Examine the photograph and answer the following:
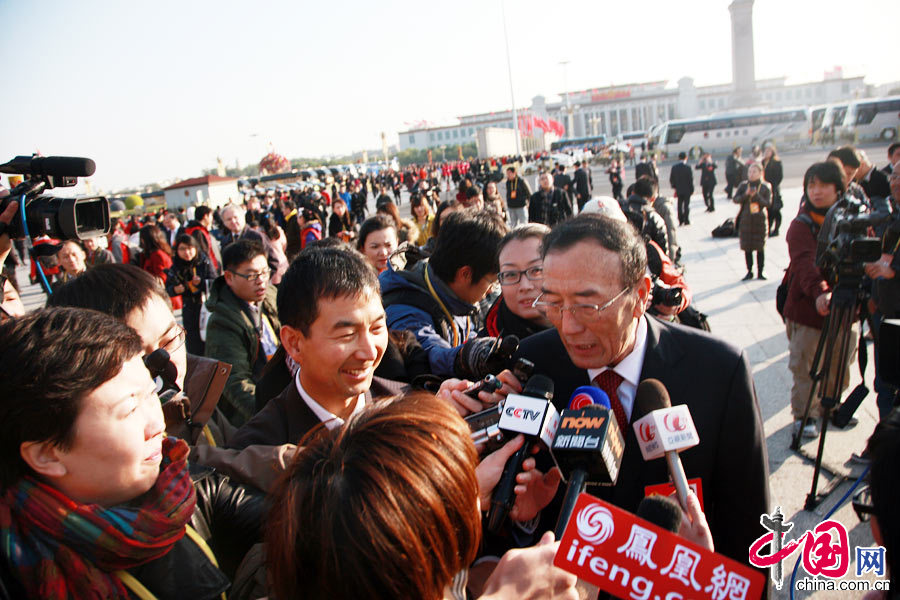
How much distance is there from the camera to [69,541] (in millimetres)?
1171

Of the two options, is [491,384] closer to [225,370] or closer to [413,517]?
[413,517]

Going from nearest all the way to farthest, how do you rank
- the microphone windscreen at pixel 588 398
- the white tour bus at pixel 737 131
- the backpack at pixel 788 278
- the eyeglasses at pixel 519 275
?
the microphone windscreen at pixel 588 398 < the eyeglasses at pixel 519 275 < the backpack at pixel 788 278 < the white tour bus at pixel 737 131

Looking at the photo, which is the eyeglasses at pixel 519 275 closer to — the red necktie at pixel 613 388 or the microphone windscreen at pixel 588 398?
the red necktie at pixel 613 388

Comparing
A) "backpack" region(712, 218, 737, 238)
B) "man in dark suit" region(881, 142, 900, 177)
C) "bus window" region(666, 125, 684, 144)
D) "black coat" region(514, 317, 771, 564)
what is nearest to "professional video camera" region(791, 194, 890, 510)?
"black coat" region(514, 317, 771, 564)

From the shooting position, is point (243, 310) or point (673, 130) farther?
point (673, 130)

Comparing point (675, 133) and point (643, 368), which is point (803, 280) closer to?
point (643, 368)

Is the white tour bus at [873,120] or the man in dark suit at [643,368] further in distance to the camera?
the white tour bus at [873,120]

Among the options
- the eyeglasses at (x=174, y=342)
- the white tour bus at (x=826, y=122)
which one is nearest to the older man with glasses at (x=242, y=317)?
the eyeglasses at (x=174, y=342)

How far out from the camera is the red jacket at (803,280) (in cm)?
400

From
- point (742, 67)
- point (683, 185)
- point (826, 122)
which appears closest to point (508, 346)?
point (683, 185)

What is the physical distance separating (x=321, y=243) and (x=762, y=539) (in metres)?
3.03

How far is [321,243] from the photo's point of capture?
3.86 meters

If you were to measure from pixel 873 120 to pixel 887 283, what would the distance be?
137 ft

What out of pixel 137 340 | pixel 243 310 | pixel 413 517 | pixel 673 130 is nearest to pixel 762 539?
pixel 413 517
